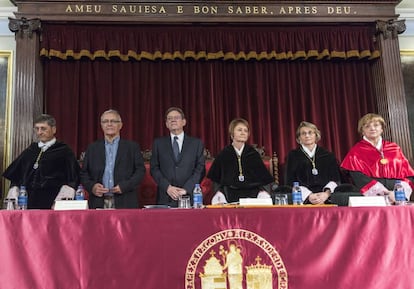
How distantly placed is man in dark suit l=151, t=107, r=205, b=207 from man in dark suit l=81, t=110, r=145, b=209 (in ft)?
0.59

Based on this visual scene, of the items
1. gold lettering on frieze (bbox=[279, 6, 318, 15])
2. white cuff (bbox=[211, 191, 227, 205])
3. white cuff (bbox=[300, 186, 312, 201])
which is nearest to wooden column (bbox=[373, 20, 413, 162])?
gold lettering on frieze (bbox=[279, 6, 318, 15])

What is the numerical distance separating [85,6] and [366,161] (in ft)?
12.1

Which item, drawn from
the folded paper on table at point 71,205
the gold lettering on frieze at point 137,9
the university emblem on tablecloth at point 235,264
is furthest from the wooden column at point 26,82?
the university emblem on tablecloth at point 235,264

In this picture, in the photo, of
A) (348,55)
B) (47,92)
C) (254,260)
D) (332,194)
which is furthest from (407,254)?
(47,92)

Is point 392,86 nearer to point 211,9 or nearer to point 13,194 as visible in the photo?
point 211,9

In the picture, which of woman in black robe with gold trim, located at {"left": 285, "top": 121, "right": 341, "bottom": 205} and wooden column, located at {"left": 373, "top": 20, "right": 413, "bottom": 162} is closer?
woman in black robe with gold trim, located at {"left": 285, "top": 121, "right": 341, "bottom": 205}

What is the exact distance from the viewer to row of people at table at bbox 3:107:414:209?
162 inches

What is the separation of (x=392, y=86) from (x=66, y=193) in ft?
13.2

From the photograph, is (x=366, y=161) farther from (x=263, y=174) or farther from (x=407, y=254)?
(x=407, y=254)

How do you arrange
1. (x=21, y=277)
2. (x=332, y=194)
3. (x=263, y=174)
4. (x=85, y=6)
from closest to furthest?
(x=21, y=277) < (x=332, y=194) < (x=263, y=174) < (x=85, y=6)

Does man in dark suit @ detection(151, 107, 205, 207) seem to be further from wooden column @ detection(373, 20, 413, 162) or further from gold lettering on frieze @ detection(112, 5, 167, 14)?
wooden column @ detection(373, 20, 413, 162)

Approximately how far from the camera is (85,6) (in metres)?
5.79

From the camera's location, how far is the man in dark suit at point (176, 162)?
4.18 metres

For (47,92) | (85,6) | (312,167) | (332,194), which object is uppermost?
Result: (85,6)
